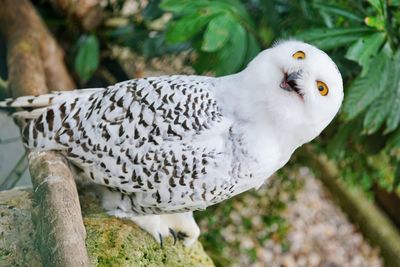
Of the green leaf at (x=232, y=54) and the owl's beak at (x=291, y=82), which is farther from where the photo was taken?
the green leaf at (x=232, y=54)

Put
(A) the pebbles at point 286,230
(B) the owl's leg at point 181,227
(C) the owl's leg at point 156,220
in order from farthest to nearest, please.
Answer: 1. (A) the pebbles at point 286,230
2. (B) the owl's leg at point 181,227
3. (C) the owl's leg at point 156,220

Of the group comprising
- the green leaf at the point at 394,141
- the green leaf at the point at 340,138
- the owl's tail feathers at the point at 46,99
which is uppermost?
the owl's tail feathers at the point at 46,99

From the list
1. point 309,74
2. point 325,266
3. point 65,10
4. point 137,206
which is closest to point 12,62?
point 65,10

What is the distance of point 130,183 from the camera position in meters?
1.88

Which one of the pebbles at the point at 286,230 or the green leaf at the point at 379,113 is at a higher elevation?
the green leaf at the point at 379,113

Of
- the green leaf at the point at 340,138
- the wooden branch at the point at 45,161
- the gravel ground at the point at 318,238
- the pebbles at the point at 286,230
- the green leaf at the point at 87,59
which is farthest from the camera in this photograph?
the gravel ground at the point at 318,238

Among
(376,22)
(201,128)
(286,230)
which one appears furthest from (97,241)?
(286,230)

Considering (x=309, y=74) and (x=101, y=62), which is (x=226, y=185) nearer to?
(x=309, y=74)

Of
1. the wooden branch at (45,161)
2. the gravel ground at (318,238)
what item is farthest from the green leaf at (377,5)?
the gravel ground at (318,238)

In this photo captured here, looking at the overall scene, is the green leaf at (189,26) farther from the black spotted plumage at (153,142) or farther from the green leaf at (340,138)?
the green leaf at (340,138)

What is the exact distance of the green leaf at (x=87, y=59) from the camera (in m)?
2.88

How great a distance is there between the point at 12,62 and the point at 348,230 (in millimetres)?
2096

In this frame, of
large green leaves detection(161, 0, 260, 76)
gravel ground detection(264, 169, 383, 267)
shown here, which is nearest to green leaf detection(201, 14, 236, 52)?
large green leaves detection(161, 0, 260, 76)

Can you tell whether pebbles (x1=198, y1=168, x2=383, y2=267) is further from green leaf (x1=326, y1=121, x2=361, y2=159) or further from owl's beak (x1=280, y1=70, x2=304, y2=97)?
owl's beak (x1=280, y1=70, x2=304, y2=97)
